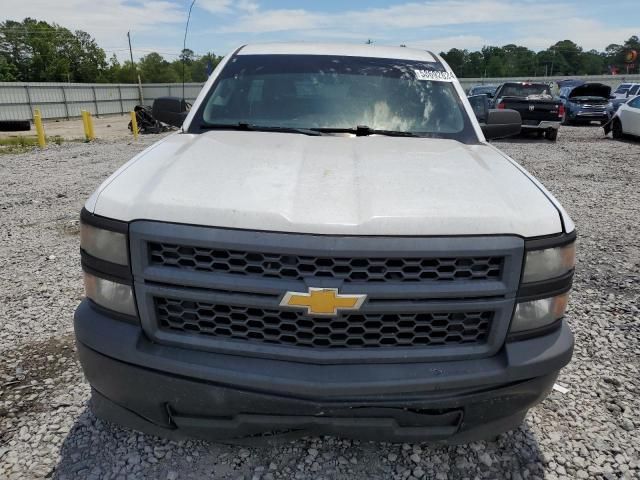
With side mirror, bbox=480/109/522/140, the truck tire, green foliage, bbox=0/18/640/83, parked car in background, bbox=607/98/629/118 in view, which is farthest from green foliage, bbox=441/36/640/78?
side mirror, bbox=480/109/522/140

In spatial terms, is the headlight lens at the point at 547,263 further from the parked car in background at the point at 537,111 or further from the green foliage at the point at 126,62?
the green foliage at the point at 126,62

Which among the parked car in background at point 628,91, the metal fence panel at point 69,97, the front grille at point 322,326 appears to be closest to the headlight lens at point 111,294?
the front grille at point 322,326

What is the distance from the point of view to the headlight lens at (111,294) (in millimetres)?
1834

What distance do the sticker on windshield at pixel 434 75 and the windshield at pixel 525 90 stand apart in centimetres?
1424

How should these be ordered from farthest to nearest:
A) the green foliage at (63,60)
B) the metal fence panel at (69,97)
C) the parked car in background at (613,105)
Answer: the green foliage at (63,60), the metal fence panel at (69,97), the parked car in background at (613,105)

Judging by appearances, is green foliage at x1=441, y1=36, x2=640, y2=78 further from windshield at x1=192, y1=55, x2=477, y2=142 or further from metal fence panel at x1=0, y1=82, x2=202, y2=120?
windshield at x1=192, y1=55, x2=477, y2=142

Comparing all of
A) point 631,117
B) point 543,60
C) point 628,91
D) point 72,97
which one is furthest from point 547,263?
point 543,60

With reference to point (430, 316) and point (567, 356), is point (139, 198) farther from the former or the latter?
point (567, 356)

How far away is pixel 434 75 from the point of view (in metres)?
3.38

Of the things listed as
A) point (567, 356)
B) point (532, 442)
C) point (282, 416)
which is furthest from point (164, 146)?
point (532, 442)

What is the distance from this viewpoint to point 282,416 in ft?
5.92

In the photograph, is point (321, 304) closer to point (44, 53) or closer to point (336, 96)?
point (336, 96)

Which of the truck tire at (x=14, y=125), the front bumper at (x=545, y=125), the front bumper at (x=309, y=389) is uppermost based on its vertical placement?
the front bumper at (x=309, y=389)

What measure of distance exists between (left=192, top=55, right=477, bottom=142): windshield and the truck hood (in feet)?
1.89
